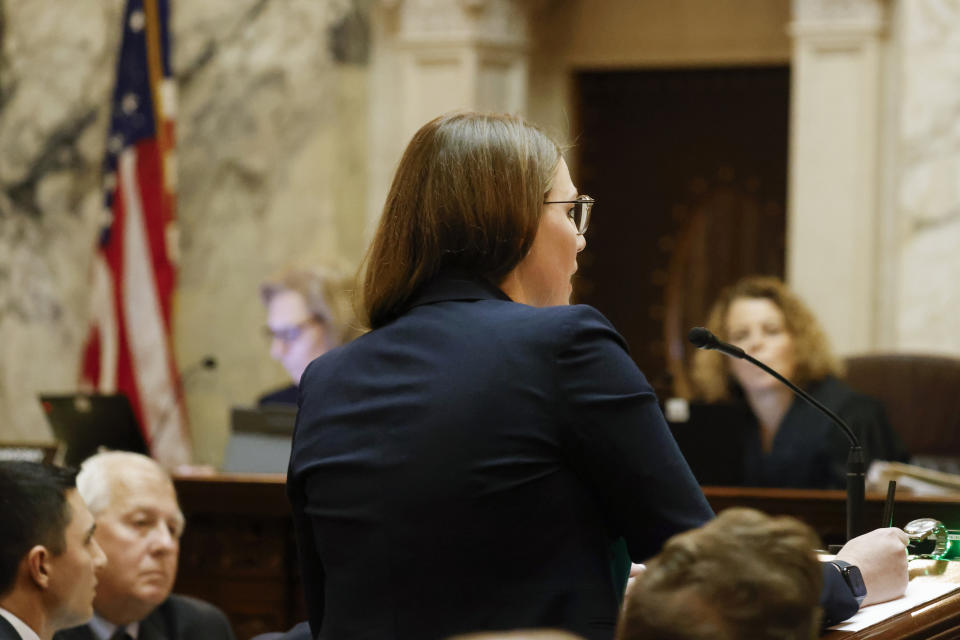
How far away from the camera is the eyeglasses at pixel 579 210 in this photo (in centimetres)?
220

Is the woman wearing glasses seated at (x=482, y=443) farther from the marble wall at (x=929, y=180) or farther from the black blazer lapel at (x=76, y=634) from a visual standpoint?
the marble wall at (x=929, y=180)

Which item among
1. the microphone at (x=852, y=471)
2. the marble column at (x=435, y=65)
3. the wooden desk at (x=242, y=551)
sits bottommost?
the wooden desk at (x=242, y=551)

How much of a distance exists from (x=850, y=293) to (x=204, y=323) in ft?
10.8

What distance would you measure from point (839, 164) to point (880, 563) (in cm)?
505

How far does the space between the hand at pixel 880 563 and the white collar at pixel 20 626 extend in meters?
1.56

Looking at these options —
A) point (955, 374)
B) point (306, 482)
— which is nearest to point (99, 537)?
point (306, 482)

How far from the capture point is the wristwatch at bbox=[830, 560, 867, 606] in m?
2.09

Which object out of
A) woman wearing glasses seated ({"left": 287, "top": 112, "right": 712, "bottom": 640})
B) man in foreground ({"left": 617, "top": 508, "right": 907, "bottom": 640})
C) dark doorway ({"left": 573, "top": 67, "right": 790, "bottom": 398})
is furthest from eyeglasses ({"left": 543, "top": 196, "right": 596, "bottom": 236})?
dark doorway ({"left": 573, "top": 67, "right": 790, "bottom": 398})

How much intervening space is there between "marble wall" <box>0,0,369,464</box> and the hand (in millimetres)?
5682

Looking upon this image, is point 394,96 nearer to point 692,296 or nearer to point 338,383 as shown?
point 692,296

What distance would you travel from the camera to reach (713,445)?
506cm

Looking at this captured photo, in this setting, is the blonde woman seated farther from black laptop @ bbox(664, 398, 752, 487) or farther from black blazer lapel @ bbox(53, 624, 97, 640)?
black blazer lapel @ bbox(53, 624, 97, 640)

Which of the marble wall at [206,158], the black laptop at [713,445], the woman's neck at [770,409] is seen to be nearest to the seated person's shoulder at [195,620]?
the black laptop at [713,445]

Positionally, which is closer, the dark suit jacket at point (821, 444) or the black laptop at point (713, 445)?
the black laptop at point (713, 445)
